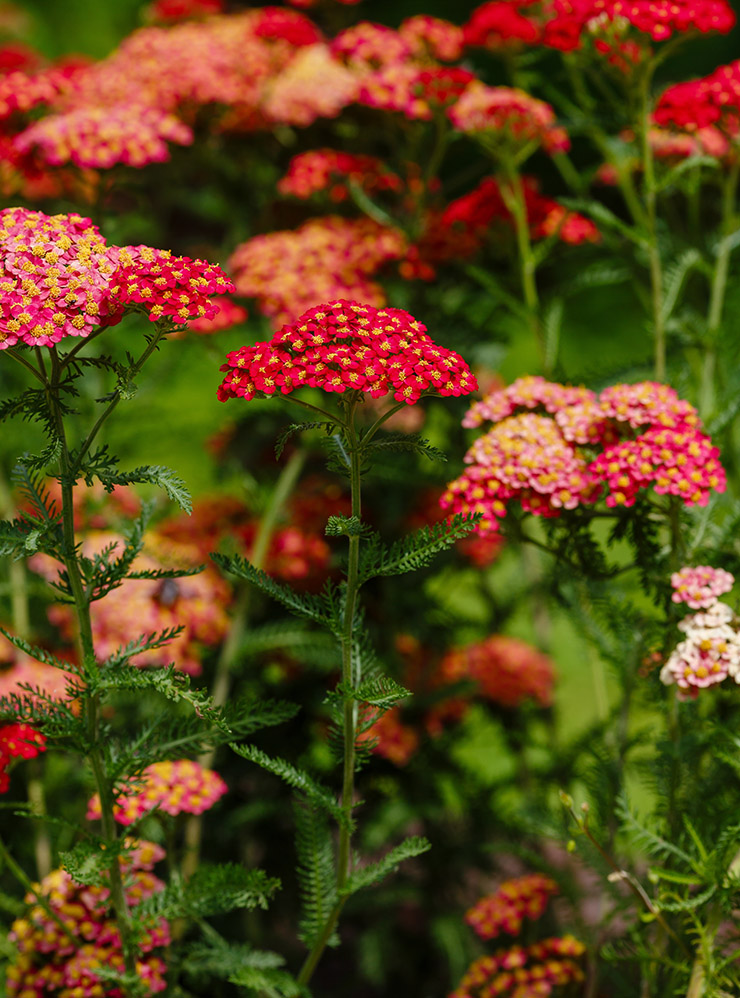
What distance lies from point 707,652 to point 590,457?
10.9 inches

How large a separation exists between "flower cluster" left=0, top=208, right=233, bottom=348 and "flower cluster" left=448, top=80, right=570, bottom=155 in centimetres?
89

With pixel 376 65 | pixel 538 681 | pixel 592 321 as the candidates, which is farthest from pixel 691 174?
pixel 592 321

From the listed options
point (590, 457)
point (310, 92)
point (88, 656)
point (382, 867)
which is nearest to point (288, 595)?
point (88, 656)

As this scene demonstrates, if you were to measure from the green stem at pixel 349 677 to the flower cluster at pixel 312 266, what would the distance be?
0.73 meters

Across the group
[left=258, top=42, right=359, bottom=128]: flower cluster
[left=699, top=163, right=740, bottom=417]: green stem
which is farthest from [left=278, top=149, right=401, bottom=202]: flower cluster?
[left=699, top=163, right=740, bottom=417]: green stem

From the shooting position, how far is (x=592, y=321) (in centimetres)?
519

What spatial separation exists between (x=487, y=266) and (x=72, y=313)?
1271 millimetres

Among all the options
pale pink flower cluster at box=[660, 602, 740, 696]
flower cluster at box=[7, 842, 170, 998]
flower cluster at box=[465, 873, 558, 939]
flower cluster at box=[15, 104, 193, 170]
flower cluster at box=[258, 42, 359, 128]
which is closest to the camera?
pale pink flower cluster at box=[660, 602, 740, 696]

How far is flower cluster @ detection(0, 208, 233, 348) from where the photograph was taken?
95 cm

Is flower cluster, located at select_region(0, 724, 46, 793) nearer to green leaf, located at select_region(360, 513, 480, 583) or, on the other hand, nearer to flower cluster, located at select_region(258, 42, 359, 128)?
green leaf, located at select_region(360, 513, 480, 583)

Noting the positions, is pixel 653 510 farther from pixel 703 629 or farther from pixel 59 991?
pixel 59 991

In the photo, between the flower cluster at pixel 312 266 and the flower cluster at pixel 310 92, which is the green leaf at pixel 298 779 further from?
the flower cluster at pixel 310 92

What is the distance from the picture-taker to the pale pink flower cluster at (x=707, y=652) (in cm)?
110

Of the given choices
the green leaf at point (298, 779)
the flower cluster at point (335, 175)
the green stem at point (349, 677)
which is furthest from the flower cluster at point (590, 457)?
the flower cluster at point (335, 175)
